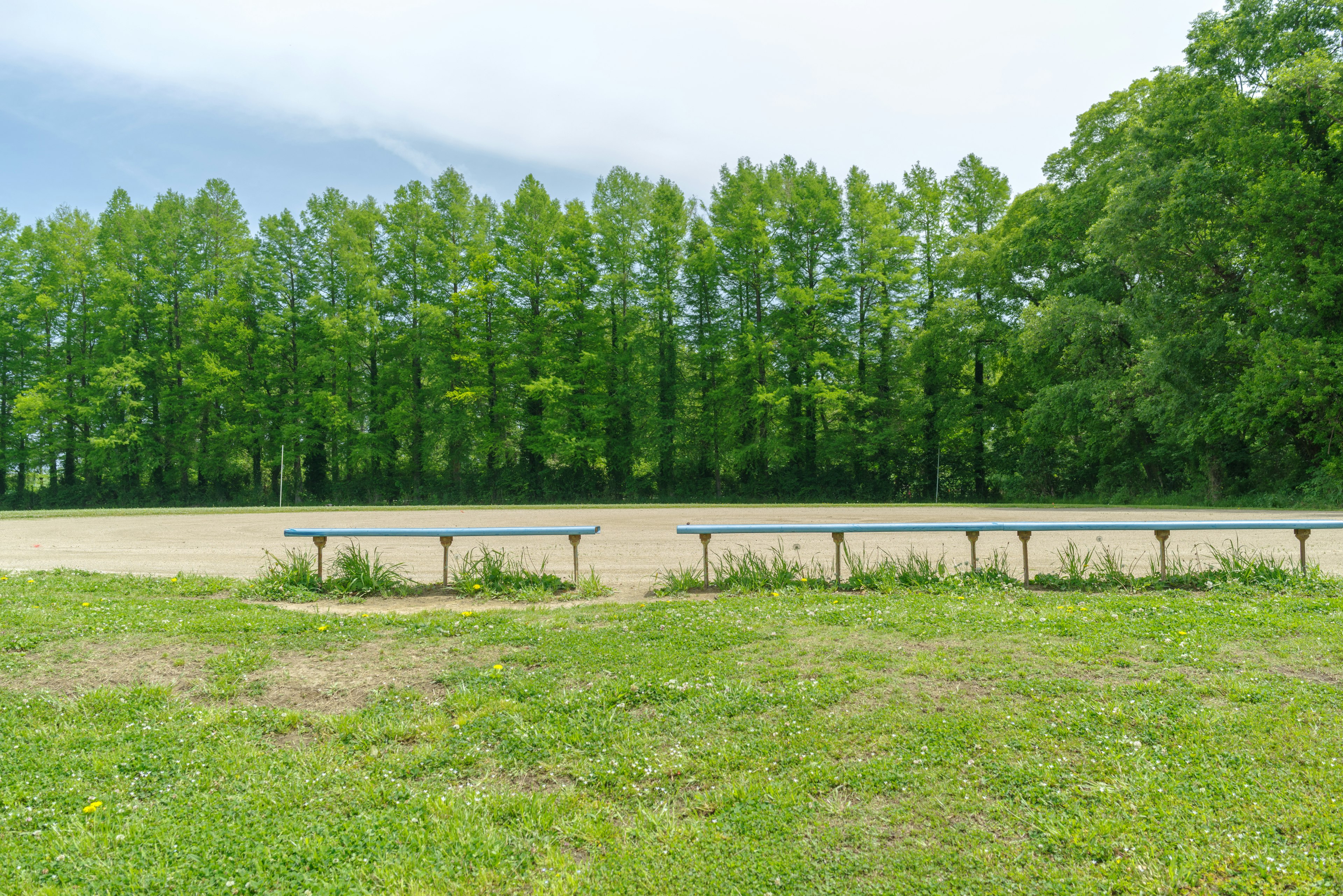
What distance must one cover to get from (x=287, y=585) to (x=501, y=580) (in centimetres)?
251

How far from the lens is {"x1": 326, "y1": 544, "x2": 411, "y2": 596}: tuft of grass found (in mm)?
8602

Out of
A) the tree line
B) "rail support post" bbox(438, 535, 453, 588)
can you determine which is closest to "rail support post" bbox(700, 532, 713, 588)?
"rail support post" bbox(438, 535, 453, 588)

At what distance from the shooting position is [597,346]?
38.9 metres

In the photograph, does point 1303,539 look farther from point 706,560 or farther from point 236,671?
point 236,671

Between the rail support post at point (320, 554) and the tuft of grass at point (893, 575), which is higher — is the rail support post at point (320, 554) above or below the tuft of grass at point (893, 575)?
above

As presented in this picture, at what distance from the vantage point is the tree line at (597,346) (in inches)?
1314

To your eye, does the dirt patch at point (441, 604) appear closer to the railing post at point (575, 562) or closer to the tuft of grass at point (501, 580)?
the tuft of grass at point (501, 580)

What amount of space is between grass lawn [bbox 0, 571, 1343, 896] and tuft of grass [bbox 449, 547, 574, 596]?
207 centimetres

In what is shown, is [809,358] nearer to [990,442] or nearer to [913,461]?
[913,461]

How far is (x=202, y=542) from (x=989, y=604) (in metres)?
14.8

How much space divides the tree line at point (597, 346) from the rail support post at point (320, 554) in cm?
2735

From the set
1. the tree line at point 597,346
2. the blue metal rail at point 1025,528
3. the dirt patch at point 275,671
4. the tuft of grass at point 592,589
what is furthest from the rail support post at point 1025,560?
the tree line at point 597,346

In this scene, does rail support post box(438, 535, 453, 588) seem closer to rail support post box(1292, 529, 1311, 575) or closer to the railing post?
the railing post

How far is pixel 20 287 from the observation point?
40.9m
